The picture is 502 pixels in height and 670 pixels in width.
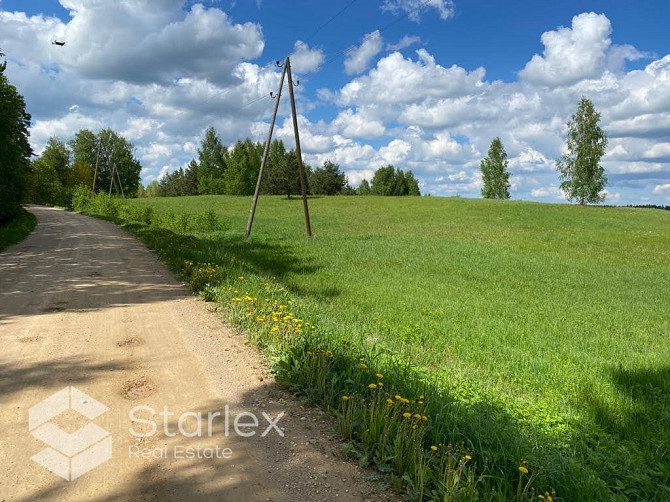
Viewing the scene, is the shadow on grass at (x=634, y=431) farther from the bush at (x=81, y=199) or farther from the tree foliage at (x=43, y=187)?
the tree foliage at (x=43, y=187)

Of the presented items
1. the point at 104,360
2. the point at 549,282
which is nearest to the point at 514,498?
the point at 104,360

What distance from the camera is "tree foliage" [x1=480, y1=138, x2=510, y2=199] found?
3172 inches

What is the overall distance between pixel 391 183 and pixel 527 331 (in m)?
113

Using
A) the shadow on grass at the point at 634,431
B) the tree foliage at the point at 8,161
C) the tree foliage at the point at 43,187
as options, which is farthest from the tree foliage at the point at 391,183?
the shadow on grass at the point at 634,431

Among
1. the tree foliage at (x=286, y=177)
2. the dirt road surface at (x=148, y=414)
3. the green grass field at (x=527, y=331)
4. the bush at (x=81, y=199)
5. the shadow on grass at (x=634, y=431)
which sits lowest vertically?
the shadow on grass at (x=634, y=431)

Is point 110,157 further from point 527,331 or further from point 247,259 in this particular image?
point 527,331

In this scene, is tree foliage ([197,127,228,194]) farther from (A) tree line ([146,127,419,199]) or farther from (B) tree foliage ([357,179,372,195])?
(B) tree foliage ([357,179,372,195])

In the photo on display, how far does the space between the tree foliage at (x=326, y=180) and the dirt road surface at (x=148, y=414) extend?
283 feet

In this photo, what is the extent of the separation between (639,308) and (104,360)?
1221 cm

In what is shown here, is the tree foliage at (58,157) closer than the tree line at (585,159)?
No

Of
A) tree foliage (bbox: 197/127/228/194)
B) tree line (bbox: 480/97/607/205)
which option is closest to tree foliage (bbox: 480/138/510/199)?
tree line (bbox: 480/97/607/205)

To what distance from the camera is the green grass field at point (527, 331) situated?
173 inches

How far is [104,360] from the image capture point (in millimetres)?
5348

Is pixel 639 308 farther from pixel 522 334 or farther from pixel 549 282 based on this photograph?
pixel 522 334
